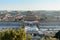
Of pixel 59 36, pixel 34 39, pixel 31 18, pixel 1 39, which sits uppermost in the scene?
pixel 1 39

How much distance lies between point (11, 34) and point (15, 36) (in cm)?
13

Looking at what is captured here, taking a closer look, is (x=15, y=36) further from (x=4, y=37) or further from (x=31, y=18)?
(x=31, y=18)

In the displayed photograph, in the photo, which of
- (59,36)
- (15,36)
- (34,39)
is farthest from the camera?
(34,39)

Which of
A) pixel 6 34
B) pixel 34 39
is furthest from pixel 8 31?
pixel 34 39

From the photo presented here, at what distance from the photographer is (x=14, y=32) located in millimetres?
5594

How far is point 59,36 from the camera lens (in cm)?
1089

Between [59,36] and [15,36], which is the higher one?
[15,36]

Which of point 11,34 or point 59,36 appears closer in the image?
point 11,34

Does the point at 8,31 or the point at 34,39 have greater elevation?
the point at 8,31

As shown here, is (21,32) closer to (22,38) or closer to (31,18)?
(22,38)

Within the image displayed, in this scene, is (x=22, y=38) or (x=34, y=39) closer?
(x=22, y=38)

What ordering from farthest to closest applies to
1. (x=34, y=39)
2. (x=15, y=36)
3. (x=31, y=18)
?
(x=31, y=18) → (x=34, y=39) → (x=15, y=36)

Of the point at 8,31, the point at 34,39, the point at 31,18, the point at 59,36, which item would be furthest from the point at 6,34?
the point at 31,18

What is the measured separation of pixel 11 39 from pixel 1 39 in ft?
1.12
